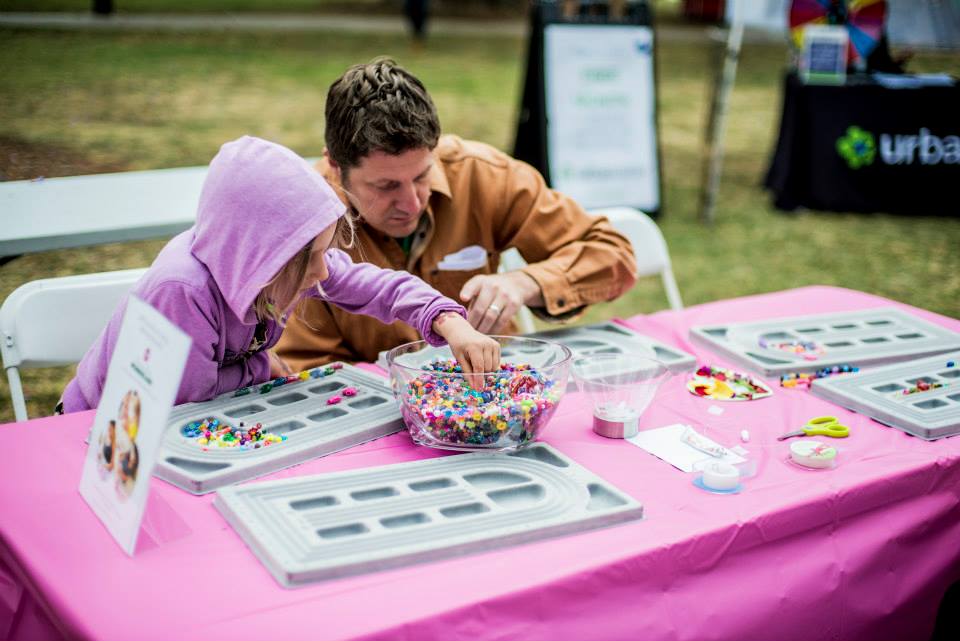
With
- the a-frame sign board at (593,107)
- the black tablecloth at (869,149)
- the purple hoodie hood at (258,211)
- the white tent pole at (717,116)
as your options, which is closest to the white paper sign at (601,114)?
the a-frame sign board at (593,107)

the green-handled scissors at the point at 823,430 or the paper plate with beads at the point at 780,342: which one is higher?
the paper plate with beads at the point at 780,342

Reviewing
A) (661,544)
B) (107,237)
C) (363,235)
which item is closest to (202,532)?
(661,544)

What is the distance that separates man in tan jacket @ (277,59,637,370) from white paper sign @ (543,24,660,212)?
336cm

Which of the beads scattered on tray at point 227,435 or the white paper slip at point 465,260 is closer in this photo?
the beads scattered on tray at point 227,435

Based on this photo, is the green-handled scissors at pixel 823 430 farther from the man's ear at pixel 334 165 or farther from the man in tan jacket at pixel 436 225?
the man's ear at pixel 334 165

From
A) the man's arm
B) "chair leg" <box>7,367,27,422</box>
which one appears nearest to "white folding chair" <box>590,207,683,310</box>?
the man's arm

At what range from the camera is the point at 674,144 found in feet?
28.3

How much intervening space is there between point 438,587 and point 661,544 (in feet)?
1.10

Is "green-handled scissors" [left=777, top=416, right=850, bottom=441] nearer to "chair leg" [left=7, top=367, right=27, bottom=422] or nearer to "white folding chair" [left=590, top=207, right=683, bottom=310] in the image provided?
"white folding chair" [left=590, top=207, right=683, bottom=310]

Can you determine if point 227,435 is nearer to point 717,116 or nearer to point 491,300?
point 491,300

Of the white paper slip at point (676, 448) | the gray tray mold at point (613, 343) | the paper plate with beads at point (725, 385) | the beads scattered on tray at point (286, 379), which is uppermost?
the beads scattered on tray at point (286, 379)

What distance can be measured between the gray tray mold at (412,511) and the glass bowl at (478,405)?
4 cm

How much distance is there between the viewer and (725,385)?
1892 millimetres

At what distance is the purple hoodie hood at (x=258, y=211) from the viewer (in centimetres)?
157
